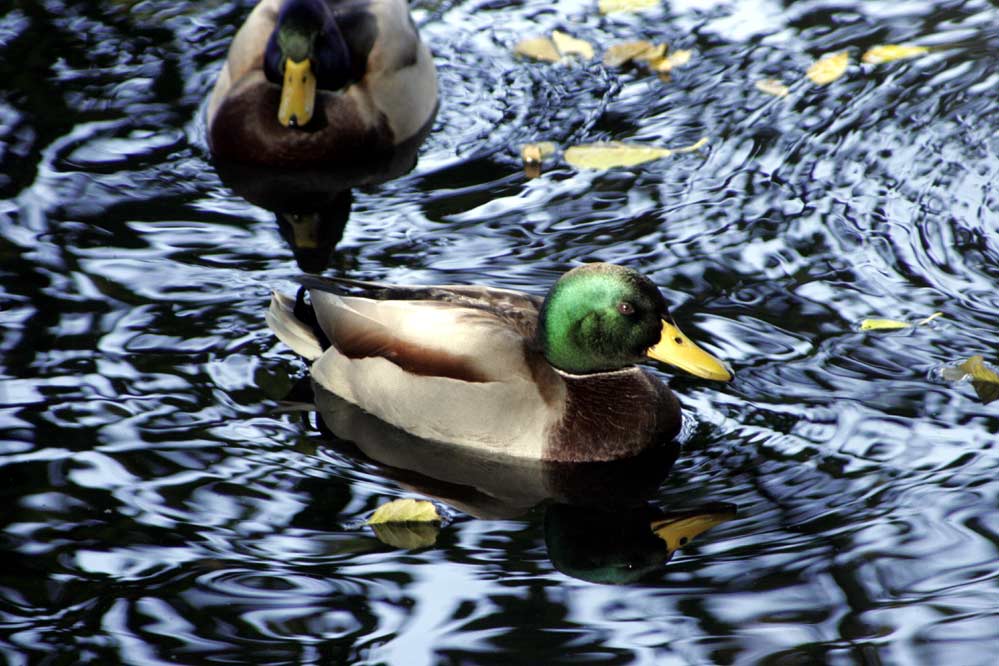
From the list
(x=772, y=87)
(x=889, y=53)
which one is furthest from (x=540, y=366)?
(x=889, y=53)

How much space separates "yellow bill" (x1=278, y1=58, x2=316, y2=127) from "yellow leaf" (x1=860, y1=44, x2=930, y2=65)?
2.98 m

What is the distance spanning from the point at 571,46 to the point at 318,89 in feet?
4.97

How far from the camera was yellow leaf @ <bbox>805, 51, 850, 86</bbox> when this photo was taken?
26.1 ft

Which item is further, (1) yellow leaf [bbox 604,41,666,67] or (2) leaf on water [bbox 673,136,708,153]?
(1) yellow leaf [bbox 604,41,666,67]

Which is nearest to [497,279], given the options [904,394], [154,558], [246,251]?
[246,251]

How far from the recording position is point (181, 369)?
560cm

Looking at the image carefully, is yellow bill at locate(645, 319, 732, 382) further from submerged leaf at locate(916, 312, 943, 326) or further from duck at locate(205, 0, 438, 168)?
duck at locate(205, 0, 438, 168)

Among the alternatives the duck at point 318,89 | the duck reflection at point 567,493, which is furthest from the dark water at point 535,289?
the duck at point 318,89

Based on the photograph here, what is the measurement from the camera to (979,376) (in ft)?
17.5

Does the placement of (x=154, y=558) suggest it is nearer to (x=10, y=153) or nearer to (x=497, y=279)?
(x=497, y=279)

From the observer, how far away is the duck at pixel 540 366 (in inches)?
200

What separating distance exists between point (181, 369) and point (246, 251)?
106 centimetres

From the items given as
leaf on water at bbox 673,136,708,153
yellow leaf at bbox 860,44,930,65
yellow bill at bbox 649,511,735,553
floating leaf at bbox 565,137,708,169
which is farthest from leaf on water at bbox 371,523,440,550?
yellow leaf at bbox 860,44,930,65

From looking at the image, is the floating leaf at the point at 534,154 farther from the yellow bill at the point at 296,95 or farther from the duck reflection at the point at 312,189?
the yellow bill at the point at 296,95
